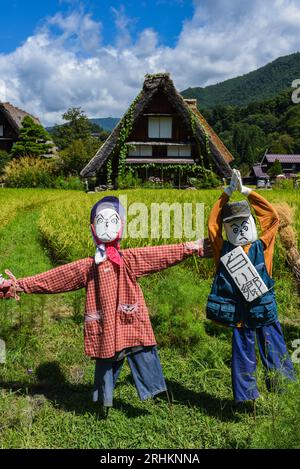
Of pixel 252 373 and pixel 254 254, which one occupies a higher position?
pixel 254 254

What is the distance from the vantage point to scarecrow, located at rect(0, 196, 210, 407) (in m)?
2.27

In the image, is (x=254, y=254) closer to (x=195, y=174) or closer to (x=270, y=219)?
(x=270, y=219)

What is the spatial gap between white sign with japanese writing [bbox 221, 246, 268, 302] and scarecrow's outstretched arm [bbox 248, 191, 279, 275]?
0.18 m

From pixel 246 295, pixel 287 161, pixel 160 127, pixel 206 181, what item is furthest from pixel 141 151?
pixel 287 161

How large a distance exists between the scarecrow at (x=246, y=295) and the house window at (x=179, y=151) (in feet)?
45.4

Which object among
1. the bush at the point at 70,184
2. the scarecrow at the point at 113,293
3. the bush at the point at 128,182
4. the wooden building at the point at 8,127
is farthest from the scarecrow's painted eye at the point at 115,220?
the wooden building at the point at 8,127

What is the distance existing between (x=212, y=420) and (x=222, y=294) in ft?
2.19

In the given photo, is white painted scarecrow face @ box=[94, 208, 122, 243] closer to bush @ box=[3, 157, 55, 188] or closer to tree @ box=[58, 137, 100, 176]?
bush @ box=[3, 157, 55, 188]

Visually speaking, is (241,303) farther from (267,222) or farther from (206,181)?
(206,181)

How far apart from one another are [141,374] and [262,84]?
4122 inches

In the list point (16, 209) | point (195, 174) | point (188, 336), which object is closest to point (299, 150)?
point (195, 174)

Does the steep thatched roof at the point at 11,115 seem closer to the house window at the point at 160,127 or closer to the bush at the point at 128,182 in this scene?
the house window at the point at 160,127

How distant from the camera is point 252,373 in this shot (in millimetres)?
2268

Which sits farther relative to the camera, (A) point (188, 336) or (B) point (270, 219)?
(A) point (188, 336)
